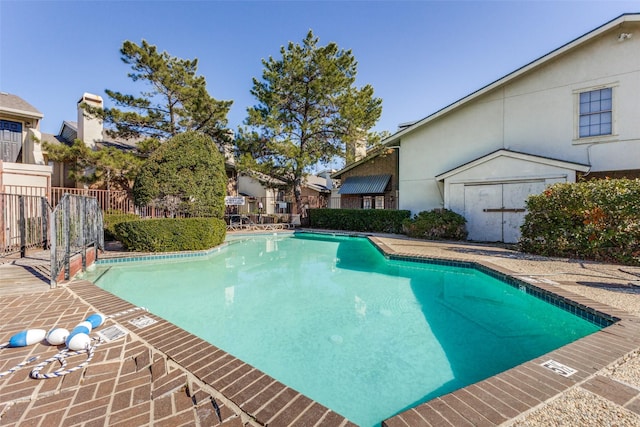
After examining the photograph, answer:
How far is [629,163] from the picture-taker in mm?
10609

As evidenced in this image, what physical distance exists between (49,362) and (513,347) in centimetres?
565

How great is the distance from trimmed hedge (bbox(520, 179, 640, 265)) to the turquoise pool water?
3.37 m

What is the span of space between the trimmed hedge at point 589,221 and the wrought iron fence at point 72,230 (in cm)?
1279

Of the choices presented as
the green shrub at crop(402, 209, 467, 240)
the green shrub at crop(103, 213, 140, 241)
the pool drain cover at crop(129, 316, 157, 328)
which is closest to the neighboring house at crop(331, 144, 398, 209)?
the green shrub at crop(402, 209, 467, 240)

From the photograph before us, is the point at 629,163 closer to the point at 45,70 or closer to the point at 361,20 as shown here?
the point at 361,20

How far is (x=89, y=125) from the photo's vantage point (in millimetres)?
16141

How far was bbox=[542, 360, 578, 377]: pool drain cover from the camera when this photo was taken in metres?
2.49

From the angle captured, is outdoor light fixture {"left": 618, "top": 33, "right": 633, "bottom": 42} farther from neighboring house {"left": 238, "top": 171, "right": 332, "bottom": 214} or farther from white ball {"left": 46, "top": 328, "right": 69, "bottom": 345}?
neighboring house {"left": 238, "top": 171, "right": 332, "bottom": 214}

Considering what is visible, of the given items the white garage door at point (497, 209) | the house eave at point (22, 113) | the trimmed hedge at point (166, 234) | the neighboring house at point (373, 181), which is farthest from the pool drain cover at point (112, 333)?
the house eave at point (22, 113)

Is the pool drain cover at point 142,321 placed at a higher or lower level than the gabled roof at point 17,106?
lower

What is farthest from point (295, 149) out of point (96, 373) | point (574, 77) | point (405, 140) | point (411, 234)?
point (96, 373)

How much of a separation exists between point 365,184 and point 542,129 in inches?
440

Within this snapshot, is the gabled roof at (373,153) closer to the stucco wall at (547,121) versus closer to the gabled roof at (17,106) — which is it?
the stucco wall at (547,121)

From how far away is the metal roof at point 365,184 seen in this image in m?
20.5
